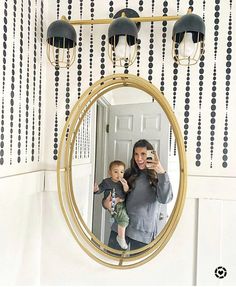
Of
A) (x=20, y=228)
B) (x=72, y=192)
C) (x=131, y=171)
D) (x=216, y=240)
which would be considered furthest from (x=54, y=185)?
(x=216, y=240)

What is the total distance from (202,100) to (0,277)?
3.11ft

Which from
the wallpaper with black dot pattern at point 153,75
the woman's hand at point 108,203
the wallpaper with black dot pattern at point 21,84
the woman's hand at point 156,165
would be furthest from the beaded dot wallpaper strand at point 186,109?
the wallpaper with black dot pattern at point 21,84

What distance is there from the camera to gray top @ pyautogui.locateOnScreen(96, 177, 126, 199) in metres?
1.15

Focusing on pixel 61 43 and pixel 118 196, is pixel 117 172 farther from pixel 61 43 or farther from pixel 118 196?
pixel 61 43

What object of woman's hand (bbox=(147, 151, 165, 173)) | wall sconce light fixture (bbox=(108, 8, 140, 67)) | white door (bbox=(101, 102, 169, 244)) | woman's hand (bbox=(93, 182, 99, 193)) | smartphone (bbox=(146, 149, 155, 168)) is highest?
wall sconce light fixture (bbox=(108, 8, 140, 67))

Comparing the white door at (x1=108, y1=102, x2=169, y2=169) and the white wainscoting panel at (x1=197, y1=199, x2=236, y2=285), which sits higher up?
the white door at (x1=108, y1=102, x2=169, y2=169)

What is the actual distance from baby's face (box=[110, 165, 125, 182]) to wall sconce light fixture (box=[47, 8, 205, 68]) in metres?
0.40

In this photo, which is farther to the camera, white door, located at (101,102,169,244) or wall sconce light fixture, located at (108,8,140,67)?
white door, located at (101,102,169,244)

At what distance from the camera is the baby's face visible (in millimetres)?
1150

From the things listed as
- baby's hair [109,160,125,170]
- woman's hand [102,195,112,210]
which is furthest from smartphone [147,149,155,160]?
woman's hand [102,195,112,210]

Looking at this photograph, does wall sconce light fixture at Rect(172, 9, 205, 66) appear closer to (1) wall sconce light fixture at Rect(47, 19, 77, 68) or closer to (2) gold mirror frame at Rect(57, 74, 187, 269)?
(2) gold mirror frame at Rect(57, 74, 187, 269)

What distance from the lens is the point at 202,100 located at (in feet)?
3.83

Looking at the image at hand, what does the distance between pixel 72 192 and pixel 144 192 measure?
0.29 m

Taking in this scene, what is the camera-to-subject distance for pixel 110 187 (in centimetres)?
116
